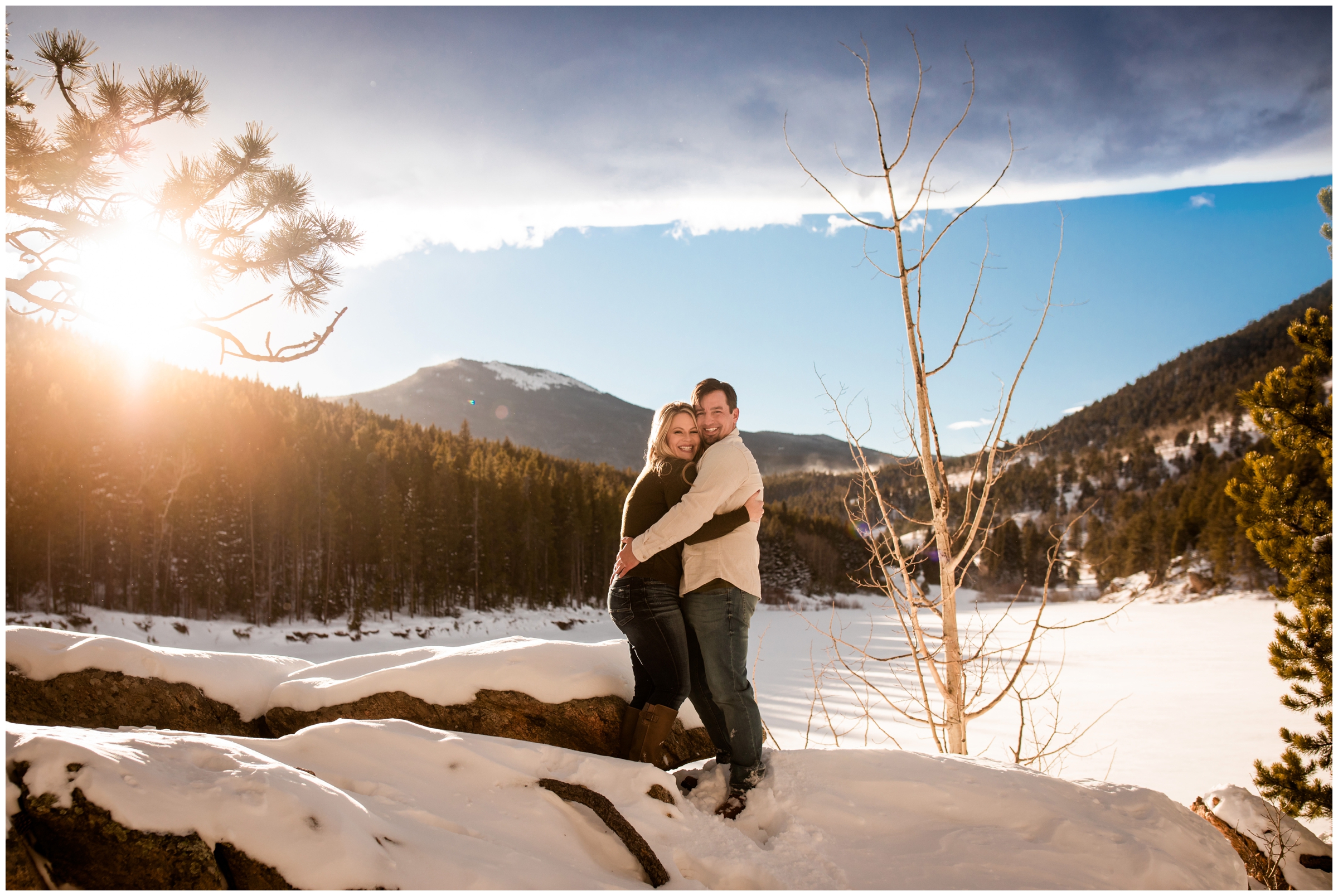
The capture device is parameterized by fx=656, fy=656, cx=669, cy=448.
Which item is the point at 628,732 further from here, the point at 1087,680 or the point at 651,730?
the point at 1087,680

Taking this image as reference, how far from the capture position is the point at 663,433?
296 centimetres

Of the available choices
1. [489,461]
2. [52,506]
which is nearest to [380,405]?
[489,461]

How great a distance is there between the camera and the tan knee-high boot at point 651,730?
286 centimetres

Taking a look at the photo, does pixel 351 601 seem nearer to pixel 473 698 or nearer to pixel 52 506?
pixel 52 506

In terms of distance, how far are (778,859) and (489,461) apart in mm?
39660

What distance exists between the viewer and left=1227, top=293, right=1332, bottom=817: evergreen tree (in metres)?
5.36

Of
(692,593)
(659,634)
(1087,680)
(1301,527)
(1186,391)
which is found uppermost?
(1186,391)

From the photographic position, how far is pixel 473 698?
328 centimetres

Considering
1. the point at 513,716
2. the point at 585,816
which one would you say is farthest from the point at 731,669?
the point at 513,716

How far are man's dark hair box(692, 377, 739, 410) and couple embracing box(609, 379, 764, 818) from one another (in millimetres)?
150

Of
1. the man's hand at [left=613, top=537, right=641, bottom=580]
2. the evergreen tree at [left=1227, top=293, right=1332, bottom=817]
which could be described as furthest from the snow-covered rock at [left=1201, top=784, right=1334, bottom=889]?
the man's hand at [left=613, top=537, right=641, bottom=580]

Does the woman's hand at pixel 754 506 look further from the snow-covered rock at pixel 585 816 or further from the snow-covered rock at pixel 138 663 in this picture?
the snow-covered rock at pixel 138 663

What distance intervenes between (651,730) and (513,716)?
80 centimetres

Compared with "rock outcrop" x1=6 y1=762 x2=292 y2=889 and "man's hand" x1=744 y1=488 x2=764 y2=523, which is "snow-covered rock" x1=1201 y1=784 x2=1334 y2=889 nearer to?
"man's hand" x1=744 y1=488 x2=764 y2=523
